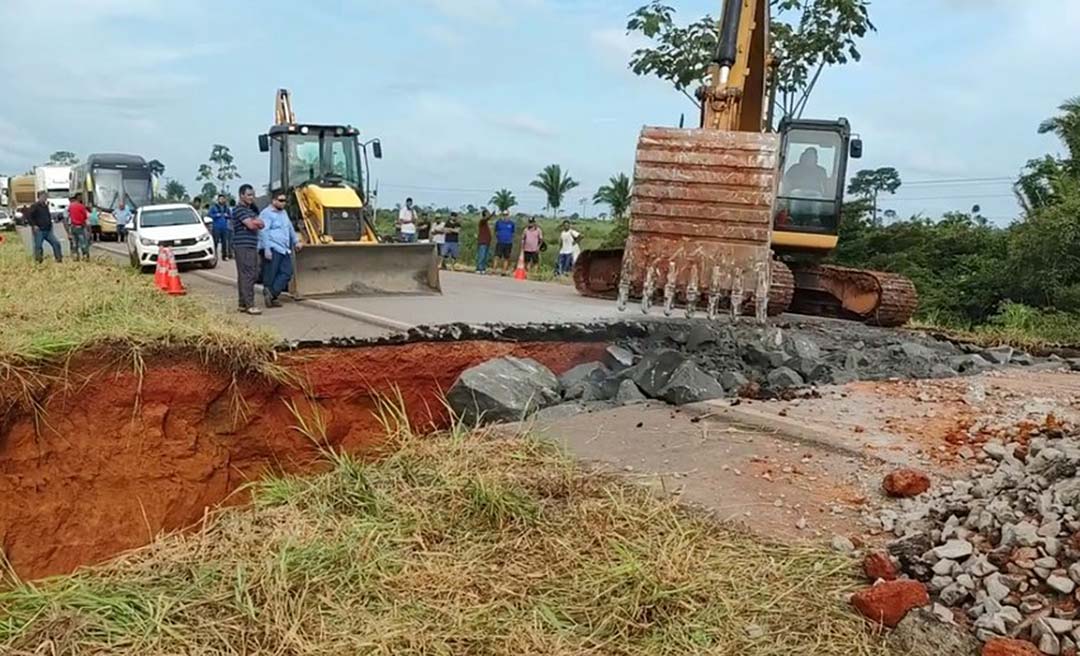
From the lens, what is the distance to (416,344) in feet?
27.1

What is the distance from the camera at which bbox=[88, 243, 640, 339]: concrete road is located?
9047mm

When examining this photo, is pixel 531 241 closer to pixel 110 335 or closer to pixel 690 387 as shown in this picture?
pixel 690 387

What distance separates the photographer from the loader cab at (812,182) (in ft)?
42.8

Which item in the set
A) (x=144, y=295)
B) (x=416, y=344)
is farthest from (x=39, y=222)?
(x=416, y=344)

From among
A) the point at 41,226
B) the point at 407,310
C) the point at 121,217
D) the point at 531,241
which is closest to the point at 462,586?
the point at 407,310

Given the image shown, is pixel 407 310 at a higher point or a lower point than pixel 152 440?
higher

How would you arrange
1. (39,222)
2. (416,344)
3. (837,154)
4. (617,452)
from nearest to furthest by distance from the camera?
(617,452) → (416,344) → (837,154) → (39,222)

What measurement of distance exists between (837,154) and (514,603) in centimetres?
1066

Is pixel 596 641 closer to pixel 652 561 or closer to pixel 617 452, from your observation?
pixel 652 561

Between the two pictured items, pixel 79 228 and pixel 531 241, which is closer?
pixel 79 228

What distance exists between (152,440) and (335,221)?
7219 millimetres

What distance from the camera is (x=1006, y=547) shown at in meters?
4.09

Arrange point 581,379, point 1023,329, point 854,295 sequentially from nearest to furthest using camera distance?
point 581,379 → point 854,295 → point 1023,329

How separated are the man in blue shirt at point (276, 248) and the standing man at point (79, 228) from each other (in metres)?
9.22
